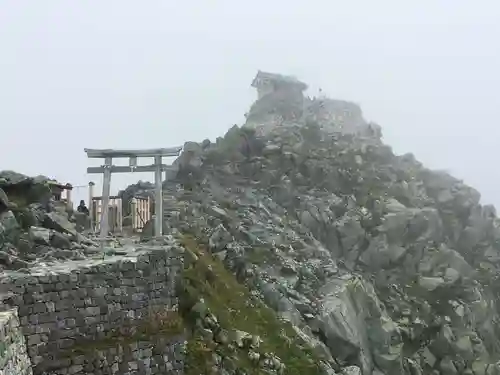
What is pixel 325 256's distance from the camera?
3033 centimetres

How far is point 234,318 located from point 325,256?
1141 cm

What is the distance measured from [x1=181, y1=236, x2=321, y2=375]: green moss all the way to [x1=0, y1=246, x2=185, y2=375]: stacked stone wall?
1241mm

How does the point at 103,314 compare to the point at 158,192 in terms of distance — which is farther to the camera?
the point at 158,192

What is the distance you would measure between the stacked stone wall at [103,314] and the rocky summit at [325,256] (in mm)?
1124

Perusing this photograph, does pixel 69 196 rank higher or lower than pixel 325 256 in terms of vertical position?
higher

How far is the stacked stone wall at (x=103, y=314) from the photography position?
12375 millimetres

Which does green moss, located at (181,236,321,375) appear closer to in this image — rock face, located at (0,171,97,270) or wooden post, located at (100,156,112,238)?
wooden post, located at (100,156,112,238)

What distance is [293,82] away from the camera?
52031 mm

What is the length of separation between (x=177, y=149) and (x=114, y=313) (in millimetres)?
5271

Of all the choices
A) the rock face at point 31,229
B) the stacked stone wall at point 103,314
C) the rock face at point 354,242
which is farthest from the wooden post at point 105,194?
the rock face at point 354,242

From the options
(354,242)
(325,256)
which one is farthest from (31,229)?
(354,242)

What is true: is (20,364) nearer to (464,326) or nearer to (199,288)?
(199,288)

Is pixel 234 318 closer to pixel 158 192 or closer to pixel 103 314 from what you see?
pixel 158 192

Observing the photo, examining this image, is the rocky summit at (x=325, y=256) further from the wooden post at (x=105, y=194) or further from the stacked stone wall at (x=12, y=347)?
the stacked stone wall at (x=12, y=347)
